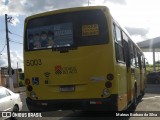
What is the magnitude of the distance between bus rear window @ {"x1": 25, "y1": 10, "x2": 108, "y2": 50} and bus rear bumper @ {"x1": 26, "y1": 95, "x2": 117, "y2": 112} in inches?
60.4

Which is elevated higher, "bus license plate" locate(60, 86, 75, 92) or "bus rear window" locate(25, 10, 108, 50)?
"bus rear window" locate(25, 10, 108, 50)

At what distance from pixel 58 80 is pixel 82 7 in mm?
2158

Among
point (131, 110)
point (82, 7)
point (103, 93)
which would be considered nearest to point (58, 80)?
point (103, 93)

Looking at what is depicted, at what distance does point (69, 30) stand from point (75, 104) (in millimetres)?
2053

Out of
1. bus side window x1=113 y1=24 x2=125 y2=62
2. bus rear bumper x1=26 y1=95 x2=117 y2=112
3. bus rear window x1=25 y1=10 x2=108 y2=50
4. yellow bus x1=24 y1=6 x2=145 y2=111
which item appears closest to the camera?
bus rear bumper x1=26 y1=95 x2=117 y2=112

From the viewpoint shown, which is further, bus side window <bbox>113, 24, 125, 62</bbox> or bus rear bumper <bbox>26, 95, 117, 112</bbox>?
bus side window <bbox>113, 24, 125, 62</bbox>

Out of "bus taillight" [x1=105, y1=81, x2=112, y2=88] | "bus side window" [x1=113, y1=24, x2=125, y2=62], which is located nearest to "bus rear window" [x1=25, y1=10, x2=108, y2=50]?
"bus side window" [x1=113, y1=24, x2=125, y2=62]

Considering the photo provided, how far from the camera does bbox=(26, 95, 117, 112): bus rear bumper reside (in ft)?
31.0

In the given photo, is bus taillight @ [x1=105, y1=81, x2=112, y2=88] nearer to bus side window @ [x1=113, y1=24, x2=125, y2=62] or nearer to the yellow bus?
the yellow bus

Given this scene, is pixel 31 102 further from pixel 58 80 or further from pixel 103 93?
pixel 103 93

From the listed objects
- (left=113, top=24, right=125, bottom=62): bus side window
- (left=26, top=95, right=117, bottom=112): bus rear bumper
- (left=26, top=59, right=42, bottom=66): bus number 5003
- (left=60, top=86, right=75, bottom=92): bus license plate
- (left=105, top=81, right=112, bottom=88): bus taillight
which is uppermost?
(left=113, top=24, right=125, bottom=62): bus side window

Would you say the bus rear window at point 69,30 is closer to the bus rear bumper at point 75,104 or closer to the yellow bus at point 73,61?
the yellow bus at point 73,61

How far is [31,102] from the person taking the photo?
10336mm

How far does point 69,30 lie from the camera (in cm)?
1001
